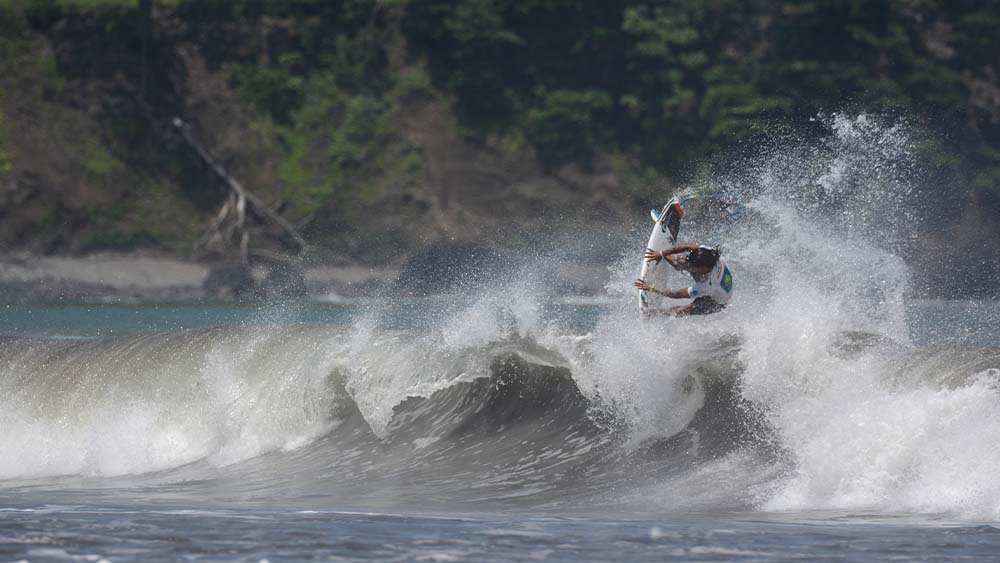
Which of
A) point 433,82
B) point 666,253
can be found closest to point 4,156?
point 433,82

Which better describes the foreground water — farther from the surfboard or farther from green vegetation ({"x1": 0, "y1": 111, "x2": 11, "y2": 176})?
green vegetation ({"x1": 0, "y1": 111, "x2": 11, "y2": 176})

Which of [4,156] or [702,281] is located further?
[4,156]

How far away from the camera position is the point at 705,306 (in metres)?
13.2

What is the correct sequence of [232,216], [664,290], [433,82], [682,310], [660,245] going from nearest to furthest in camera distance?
[682,310]
[664,290]
[660,245]
[232,216]
[433,82]

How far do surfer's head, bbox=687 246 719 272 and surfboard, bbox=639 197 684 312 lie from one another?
0.76 metres

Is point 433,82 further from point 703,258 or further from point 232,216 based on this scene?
point 703,258

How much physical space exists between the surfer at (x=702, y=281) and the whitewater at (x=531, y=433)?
0.63 meters

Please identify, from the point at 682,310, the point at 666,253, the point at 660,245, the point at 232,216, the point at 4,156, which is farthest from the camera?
the point at 4,156

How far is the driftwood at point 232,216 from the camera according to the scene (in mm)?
46469

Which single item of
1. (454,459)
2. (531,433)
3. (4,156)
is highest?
(4,156)

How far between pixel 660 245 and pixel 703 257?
3.46 feet

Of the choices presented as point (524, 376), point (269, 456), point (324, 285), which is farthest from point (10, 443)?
point (324, 285)

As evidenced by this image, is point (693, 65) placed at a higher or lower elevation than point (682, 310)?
higher

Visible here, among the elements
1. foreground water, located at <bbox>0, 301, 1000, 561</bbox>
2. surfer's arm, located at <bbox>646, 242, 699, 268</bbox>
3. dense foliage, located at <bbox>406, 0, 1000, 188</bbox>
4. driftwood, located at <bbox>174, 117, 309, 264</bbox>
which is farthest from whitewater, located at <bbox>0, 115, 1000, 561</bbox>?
dense foliage, located at <bbox>406, 0, 1000, 188</bbox>
